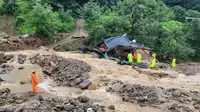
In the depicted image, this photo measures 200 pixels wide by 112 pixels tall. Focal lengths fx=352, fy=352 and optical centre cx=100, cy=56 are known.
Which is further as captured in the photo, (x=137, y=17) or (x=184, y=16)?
(x=184, y=16)

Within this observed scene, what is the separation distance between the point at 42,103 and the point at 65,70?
684 centimetres

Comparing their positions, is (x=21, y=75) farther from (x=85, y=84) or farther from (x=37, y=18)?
(x=37, y=18)

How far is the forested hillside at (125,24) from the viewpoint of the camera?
109ft

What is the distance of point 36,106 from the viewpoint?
664 inches

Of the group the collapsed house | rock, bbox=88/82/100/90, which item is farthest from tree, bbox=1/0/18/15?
rock, bbox=88/82/100/90

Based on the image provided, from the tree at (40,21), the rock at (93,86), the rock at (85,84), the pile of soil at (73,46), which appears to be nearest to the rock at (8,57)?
the pile of soil at (73,46)

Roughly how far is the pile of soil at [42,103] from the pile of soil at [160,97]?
2576 mm

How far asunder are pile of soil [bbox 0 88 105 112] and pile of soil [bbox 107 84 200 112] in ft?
8.45

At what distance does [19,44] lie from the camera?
3088cm

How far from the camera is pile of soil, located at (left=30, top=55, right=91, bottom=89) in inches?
858

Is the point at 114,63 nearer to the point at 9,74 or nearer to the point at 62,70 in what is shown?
the point at 62,70

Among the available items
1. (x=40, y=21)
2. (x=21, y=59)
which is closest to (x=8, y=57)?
(x=21, y=59)

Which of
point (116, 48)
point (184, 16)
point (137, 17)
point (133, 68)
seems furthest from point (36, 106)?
point (184, 16)

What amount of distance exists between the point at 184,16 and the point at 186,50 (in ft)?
55.7
